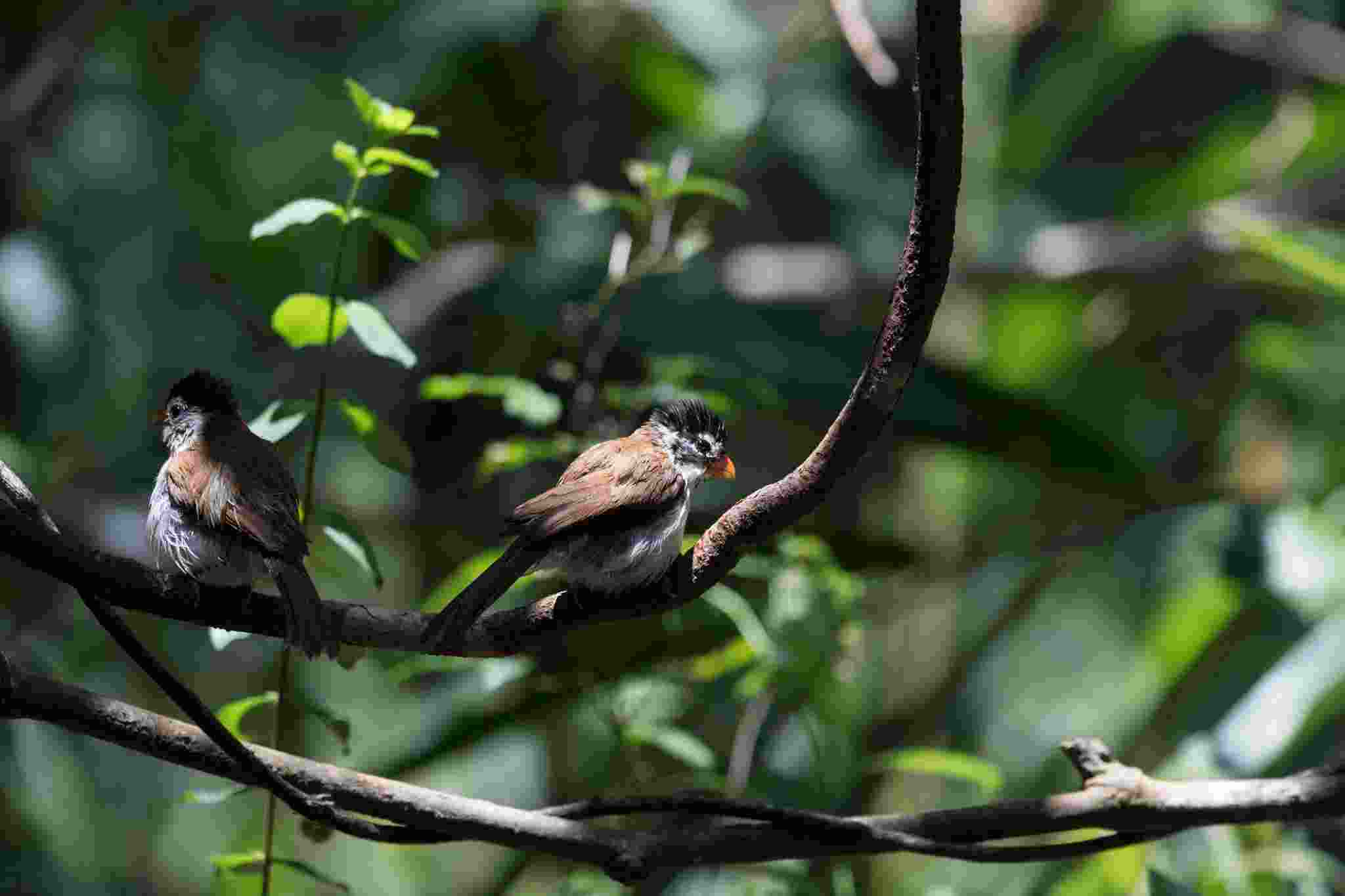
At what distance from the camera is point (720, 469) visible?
2627 mm

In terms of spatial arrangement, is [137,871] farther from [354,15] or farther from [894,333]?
[894,333]

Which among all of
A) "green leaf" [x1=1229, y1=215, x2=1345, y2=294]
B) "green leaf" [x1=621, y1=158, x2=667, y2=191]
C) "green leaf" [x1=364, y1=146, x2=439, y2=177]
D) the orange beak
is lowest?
the orange beak

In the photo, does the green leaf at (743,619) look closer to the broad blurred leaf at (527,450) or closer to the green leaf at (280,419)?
the broad blurred leaf at (527,450)

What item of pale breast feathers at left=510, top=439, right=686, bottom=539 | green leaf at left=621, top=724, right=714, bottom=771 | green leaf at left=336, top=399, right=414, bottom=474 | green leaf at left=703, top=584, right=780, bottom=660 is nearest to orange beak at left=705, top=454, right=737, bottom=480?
pale breast feathers at left=510, top=439, right=686, bottom=539

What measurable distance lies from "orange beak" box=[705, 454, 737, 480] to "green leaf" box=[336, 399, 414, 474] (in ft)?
2.27

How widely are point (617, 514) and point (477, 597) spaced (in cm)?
47

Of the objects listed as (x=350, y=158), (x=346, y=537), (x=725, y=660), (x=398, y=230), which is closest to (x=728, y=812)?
(x=346, y=537)

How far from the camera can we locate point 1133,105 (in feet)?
20.8

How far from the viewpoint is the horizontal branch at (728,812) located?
165 centimetres

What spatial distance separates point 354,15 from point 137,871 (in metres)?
3.38

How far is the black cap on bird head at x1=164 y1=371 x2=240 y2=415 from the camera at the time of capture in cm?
254

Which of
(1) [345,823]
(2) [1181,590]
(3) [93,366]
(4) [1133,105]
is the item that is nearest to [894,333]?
(1) [345,823]

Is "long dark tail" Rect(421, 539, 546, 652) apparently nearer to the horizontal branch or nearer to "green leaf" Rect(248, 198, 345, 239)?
the horizontal branch

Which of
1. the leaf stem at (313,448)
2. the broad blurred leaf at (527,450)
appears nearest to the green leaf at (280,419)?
the leaf stem at (313,448)
